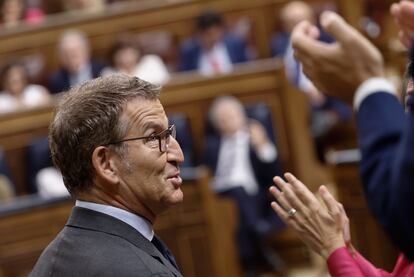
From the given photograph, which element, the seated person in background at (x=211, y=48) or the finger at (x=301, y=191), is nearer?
the finger at (x=301, y=191)

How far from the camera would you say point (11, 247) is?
3260 mm

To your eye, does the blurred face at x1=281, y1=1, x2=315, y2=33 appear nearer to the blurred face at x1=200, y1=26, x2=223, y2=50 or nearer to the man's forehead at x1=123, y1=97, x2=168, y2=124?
the blurred face at x1=200, y1=26, x2=223, y2=50

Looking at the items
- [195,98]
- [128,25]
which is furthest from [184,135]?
[128,25]

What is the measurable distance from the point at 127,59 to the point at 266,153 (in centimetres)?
111

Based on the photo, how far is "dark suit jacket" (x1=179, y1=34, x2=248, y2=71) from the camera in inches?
187

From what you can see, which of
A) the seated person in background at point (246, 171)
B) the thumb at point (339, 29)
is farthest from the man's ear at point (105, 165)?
the seated person in background at point (246, 171)

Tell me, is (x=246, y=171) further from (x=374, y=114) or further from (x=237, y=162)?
(x=374, y=114)

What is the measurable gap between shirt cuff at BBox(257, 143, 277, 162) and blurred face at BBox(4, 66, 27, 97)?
1473mm

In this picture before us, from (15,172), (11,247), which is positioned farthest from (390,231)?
(15,172)

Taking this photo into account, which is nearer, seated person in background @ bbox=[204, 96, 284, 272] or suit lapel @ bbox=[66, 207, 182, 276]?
suit lapel @ bbox=[66, 207, 182, 276]

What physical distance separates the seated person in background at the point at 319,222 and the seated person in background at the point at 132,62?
3169 millimetres

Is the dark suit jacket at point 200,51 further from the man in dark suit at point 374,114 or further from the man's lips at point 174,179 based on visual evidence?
the man in dark suit at point 374,114

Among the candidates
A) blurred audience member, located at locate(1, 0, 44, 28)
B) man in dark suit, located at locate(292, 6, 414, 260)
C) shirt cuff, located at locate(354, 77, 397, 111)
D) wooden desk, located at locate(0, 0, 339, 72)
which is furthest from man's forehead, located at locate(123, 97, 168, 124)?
blurred audience member, located at locate(1, 0, 44, 28)

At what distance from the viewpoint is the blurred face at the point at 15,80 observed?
4562 mm
